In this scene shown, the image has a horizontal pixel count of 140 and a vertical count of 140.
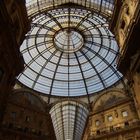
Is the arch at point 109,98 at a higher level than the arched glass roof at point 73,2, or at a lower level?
lower

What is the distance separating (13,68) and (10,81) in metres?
1.68

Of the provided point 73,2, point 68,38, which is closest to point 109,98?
point 68,38

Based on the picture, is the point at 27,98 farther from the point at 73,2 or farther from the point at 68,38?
the point at 73,2

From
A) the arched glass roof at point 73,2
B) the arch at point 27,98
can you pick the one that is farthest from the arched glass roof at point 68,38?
the arch at point 27,98

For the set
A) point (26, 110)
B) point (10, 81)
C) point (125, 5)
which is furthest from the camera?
point (26, 110)

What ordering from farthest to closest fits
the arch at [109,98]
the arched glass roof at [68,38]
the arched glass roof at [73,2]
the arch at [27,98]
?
the arched glass roof at [68,38] → the arch at [109,98] → the arch at [27,98] → the arched glass roof at [73,2]

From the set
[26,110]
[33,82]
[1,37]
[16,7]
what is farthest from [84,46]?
[1,37]

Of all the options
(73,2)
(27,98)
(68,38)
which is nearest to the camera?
(73,2)

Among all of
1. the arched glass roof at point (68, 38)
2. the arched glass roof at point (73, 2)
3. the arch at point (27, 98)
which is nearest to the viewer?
the arched glass roof at point (73, 2)

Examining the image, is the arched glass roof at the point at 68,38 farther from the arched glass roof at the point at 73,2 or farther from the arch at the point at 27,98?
the arch at the point at 27,98

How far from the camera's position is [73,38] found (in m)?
49.8

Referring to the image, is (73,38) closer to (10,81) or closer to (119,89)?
(119,89)

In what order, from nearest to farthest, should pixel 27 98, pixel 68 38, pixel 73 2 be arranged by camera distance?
pixel 73 2 → pixel 27 98 → pixel 68 38

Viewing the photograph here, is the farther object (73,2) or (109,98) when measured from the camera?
(109,98)
